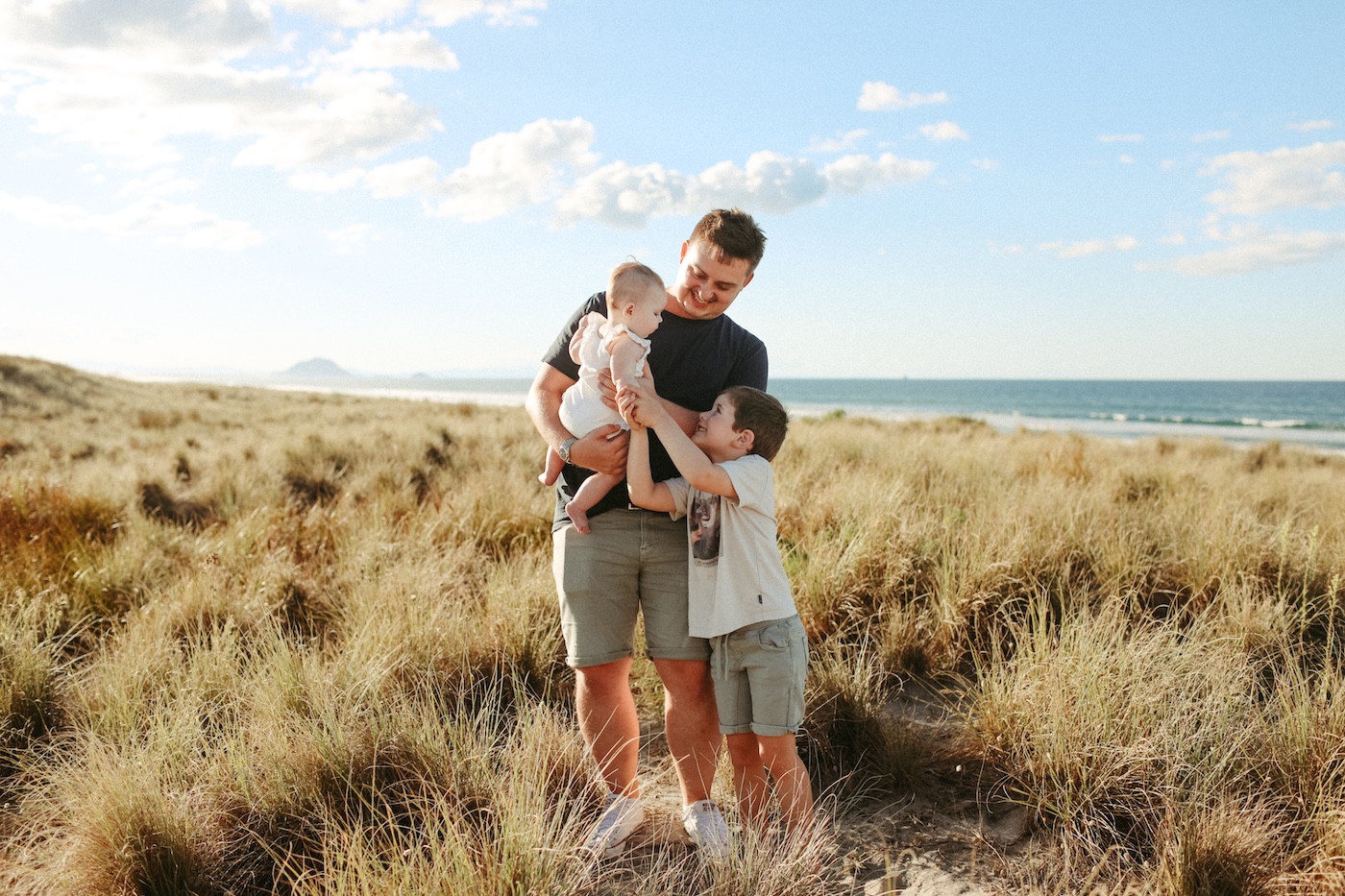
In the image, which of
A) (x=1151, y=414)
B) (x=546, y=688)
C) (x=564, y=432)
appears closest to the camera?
(x=564, y=432)

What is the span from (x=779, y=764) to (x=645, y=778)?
0.85 meters

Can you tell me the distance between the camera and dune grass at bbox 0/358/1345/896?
275 cm

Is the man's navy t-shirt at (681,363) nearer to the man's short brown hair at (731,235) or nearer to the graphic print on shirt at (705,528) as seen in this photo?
the graphic print on shirt at (705,528)

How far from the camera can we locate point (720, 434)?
3.07 m

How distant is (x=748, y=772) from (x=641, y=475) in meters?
1.24

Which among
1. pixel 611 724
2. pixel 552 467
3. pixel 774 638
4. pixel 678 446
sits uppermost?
pixel 678 446

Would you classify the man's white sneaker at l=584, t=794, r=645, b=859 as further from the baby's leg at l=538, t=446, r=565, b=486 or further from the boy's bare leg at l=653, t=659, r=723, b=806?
the baby's leg at l=538, t=446, r=565, b=486

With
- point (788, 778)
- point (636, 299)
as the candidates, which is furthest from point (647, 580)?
point (636, 299)

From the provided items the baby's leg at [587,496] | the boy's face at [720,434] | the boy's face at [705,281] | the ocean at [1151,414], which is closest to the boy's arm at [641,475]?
the baby's leg at [587,496]

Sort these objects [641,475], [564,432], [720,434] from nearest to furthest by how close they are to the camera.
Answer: [641,475], [720,434], [564,432]

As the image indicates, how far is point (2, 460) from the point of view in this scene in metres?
10.5

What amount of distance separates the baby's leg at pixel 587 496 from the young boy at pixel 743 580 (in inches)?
6.6

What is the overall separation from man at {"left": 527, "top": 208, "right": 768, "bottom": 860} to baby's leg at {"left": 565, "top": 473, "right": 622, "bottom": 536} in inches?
2.2

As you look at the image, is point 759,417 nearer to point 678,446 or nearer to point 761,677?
point 678,446
